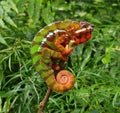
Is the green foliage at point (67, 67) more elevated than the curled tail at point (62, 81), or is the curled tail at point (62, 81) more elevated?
the curled tail at point (62, 81)

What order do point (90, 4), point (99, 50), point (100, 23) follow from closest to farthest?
1. point (99, 50)
2. point (100, 23)
3. point (90, 4)

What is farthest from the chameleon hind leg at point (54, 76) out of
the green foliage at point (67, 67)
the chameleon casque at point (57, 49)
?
the green foliage at point (67, 67)

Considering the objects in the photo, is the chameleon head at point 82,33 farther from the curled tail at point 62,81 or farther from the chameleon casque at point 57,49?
the curled tail at point 62,81

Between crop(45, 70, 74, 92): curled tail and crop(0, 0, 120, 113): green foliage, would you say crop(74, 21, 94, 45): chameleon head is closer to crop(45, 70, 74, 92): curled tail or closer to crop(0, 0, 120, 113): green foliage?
crop(45, 70, 74, 92): curled tail

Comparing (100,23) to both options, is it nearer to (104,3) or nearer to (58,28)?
(104,3)

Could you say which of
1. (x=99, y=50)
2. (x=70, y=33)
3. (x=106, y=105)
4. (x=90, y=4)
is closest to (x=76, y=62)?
(x=99, y=50)

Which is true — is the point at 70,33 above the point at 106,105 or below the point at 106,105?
above

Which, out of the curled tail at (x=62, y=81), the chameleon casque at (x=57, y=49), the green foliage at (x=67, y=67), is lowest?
the green foliage at (x=67, y=67)
